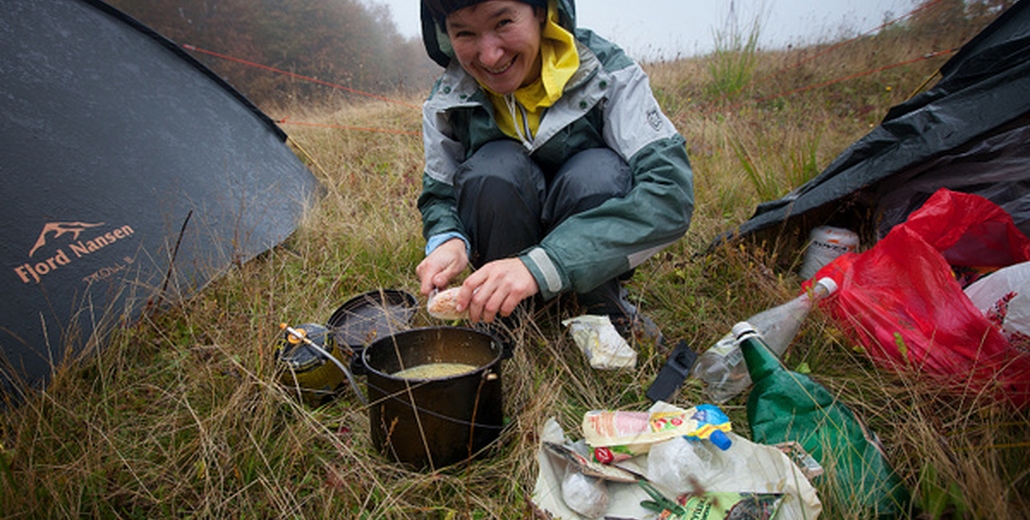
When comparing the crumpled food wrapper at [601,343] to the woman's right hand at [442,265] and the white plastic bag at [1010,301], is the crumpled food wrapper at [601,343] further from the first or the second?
the white plastic bag at [1010,301]

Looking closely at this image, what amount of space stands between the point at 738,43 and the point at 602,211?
501cm

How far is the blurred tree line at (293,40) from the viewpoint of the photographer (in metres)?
10.9

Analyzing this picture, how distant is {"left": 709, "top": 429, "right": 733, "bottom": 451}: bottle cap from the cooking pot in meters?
0.49

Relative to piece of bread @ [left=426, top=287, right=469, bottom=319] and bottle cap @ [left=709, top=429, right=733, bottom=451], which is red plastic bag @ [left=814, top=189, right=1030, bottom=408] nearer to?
bottle cap @ [left=709, top=429, right=733, bottom=451]

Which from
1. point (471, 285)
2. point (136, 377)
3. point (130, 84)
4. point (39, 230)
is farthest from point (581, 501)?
point (130, 84)

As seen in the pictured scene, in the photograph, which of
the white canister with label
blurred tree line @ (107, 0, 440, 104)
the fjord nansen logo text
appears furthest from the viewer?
blurred tree line @ (107, 0, 440, 104)

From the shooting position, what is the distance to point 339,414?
136cm

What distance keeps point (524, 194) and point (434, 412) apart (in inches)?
30.5

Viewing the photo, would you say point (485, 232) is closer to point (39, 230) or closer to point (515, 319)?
point (515, 319)

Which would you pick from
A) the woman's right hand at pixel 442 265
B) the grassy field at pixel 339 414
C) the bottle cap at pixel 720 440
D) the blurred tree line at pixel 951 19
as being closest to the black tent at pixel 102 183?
the grassy field at pixel 339 414

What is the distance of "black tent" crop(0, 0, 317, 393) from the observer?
1.50 m

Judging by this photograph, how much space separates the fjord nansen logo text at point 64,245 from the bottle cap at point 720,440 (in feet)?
6.63

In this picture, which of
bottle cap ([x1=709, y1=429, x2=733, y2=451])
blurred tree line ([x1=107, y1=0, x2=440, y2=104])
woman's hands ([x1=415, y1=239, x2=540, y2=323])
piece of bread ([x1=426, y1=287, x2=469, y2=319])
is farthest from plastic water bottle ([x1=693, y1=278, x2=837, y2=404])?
blurred tree line ([x1=107, y1=0, x2=440, y2=104])

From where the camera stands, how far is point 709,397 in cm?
136
